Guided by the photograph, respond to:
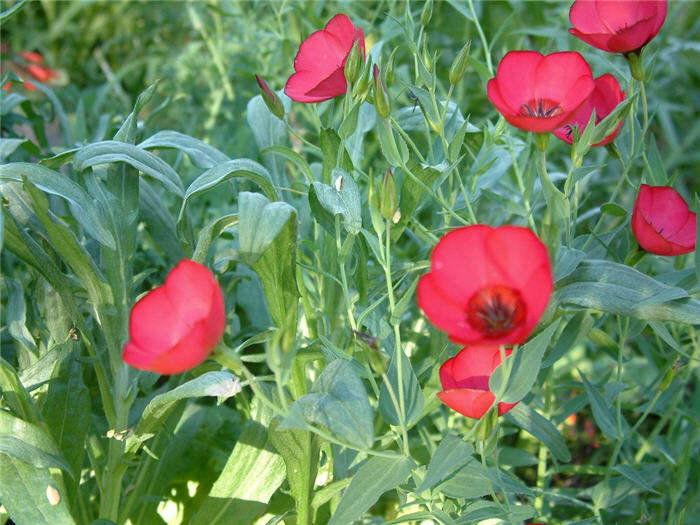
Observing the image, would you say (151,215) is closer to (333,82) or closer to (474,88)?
(333,82)

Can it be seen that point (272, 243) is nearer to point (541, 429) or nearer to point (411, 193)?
point (411, 193)

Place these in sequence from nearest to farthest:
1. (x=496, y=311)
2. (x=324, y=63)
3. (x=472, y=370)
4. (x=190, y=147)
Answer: (x=496, y=311) → (x=472, y=370) → (x=324, y=63) → (x=190, y=147)

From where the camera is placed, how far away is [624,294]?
647 millimetres

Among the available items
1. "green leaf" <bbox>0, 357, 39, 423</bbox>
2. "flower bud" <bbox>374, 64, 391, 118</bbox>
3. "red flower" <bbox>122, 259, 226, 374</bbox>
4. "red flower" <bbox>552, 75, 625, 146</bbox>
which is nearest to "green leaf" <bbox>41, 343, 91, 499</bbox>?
"green leaf" <bbox>0, 357, 39, 423</bbox>

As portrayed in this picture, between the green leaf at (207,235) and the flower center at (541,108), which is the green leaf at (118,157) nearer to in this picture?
the green leaf at (207,235)

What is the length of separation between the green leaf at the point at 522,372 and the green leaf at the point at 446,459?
5 centimetres

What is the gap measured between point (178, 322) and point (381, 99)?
8.8 inches

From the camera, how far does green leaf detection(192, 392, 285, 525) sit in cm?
80

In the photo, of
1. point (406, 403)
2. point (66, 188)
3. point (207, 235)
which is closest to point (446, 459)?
point (406, 403)

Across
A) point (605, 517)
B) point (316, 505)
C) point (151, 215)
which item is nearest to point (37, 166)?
point (151, 215)

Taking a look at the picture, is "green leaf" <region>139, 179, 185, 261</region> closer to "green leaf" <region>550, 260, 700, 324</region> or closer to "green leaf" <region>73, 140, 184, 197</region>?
"green leaf" <region>73, 140, 184, 197</region>

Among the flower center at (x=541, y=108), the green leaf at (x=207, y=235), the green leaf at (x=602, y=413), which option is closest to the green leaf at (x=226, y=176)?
the green leaf at (x=207, y=235)

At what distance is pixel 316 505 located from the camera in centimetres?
76

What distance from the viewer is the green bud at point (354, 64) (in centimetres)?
64
